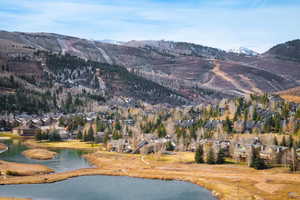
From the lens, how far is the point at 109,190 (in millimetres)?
83625

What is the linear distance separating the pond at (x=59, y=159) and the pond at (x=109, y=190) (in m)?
17.1

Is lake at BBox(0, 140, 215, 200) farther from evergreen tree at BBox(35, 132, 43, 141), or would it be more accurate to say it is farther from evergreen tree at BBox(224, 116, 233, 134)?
evergreen tree at BBox(35, 132, 43, 141)

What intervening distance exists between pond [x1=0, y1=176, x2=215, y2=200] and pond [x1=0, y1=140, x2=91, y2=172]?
1705cm

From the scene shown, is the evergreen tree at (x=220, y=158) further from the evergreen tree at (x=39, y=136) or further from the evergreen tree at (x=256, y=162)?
the evergreen tree at (x=39, y=136)

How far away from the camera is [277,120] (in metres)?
155

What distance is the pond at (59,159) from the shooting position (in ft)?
362

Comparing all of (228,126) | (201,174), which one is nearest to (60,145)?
(228,126)

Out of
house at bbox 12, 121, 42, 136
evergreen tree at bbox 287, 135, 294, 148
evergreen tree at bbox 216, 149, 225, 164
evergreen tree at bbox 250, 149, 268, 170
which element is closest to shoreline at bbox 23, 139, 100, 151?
house at bbox 12, 121, 42, 136

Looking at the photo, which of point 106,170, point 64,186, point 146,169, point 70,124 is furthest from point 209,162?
point 70,124

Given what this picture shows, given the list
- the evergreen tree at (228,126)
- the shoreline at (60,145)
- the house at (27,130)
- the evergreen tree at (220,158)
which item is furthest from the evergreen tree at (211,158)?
the house at (27,130)

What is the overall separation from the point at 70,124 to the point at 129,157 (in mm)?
68977

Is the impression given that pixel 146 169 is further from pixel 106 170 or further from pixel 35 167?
pixel 35 167

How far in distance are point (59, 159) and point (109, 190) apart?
44.1m

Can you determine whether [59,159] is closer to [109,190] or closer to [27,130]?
[109,190]
